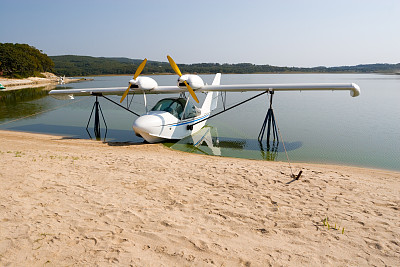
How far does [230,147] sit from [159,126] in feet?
11.6

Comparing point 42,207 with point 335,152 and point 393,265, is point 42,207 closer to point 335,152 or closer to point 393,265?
point 393,265

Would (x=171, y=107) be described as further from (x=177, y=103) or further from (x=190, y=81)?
(x=190, y=81)

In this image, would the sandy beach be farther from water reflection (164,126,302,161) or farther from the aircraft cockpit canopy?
the aircraft cockpit canopy

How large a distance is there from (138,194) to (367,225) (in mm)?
4329

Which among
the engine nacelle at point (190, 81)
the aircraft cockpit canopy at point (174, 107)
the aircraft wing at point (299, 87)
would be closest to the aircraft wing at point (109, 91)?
the aircraft cockpit canopy at point (174, 107)

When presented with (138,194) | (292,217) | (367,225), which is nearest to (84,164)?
(138,194)

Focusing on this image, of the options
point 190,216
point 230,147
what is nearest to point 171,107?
point 230,147

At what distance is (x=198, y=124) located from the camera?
1471 cm

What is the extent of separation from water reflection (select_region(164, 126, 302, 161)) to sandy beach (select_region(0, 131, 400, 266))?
150 inches

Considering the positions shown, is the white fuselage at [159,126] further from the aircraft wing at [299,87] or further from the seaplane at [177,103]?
the aircraft wing at [299,87]

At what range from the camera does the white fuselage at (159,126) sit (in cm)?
1100

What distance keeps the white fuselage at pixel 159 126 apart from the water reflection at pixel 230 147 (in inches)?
25.1

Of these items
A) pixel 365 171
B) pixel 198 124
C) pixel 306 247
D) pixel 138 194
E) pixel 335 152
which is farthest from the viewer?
pixel 198 124

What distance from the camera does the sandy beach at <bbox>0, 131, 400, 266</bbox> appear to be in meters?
3.60
